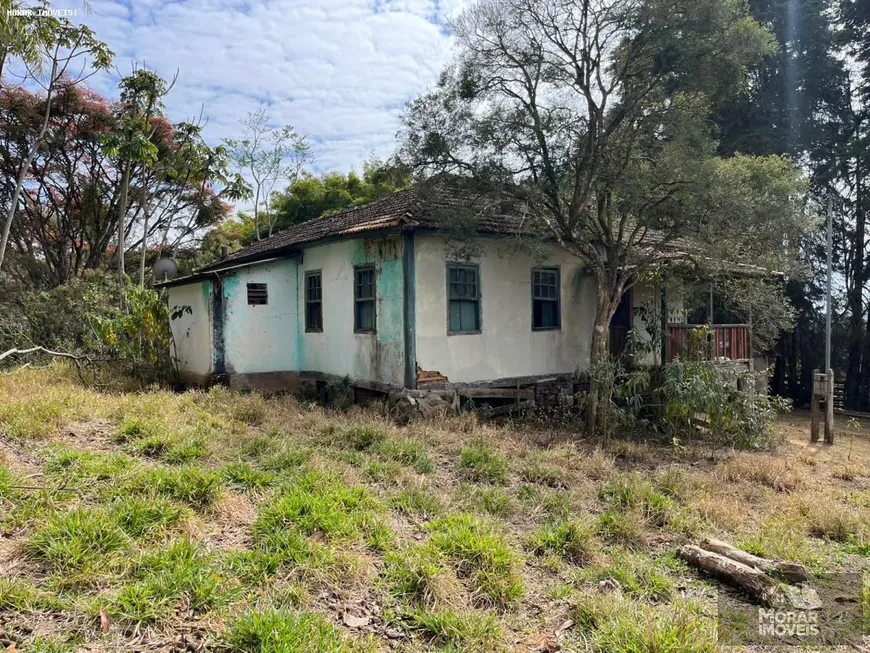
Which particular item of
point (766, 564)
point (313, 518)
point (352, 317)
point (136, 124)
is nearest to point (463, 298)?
point (352, 317)

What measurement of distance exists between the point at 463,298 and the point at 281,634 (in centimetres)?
777

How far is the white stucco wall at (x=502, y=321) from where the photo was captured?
32.7 feet

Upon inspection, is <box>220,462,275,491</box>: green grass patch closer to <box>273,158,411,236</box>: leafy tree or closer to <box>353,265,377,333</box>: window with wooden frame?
<box>353,265,377,333</box>: window with wooden frame

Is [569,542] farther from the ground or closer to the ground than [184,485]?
closer to the ground

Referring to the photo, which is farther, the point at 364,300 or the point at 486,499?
the point at 364,300

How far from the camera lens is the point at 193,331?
39.6 feet

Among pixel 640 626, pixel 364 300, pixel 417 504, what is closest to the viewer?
pixel 640 626

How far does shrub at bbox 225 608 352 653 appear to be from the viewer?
10.1 feet

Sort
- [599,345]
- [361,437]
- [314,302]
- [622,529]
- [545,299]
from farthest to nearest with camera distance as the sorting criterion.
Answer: [314,302], [545,299], [599,345], [361,437], [622,529]

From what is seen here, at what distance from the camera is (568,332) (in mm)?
11953

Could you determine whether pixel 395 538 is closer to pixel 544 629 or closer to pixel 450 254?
pixel 544 629

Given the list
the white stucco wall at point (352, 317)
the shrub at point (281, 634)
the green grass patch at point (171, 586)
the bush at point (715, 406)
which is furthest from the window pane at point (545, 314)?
the shrub at point (281, 634)

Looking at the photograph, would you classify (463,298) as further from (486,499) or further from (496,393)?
(486,499)

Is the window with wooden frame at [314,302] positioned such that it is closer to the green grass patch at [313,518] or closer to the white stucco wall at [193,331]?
the white stucco wall at [193,331]
